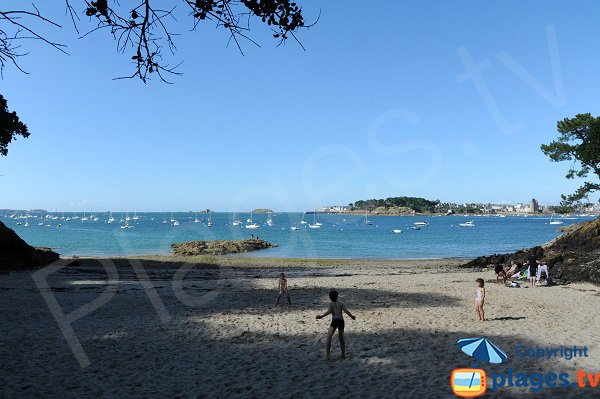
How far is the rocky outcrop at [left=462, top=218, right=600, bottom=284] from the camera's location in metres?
26.1

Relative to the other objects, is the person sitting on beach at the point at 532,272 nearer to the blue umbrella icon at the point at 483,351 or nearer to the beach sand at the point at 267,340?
the beach sand at the point at 267,340

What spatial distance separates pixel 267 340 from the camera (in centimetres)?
1277

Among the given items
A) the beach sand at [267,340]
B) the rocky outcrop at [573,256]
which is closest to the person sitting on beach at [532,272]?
the beach sand at [267,340]

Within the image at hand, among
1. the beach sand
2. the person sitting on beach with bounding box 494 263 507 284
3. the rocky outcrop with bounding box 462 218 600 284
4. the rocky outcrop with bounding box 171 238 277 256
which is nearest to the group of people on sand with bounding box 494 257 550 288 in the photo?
the person sitting on beach with bounding box 494 263 507 284

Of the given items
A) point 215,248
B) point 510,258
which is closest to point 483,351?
point 510,258

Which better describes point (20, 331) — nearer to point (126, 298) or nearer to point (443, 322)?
point (126, 298)

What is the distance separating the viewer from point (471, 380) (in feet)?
25.5

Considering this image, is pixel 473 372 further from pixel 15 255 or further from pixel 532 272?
pixel 15 255

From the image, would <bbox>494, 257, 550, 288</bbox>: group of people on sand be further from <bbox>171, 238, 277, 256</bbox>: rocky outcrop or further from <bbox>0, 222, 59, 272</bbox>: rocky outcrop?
<bbox>171, 238, 277, 256</bbox>: rocky outcrop

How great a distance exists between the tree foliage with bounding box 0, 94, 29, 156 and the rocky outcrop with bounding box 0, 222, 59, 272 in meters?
5.95

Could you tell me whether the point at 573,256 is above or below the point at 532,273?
above

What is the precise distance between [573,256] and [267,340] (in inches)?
1020

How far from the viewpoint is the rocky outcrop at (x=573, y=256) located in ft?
85.8

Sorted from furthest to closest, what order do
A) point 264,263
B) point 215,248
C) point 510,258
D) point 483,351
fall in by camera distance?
1. point 215,248
2. point 264,263
3. point 510,258
4. point 483,351
